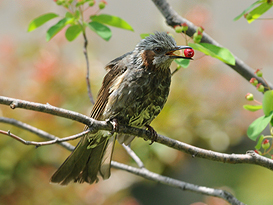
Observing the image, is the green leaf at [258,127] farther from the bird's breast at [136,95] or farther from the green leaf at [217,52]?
the bird's breast at [136,95]

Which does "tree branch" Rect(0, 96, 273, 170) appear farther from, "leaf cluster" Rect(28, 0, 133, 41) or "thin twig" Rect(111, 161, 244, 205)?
"leaf cluster" Rect(28, 0, 133, 41)

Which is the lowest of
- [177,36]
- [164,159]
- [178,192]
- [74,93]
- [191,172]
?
[178,192]

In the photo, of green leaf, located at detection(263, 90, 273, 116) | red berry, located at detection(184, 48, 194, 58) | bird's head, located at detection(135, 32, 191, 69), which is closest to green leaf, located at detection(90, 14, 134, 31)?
bird's head, located at detection(135, 32, 191, 69)

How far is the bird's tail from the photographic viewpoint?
2988 mm

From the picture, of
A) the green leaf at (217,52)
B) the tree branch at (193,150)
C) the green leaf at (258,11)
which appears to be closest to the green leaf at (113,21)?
the green leaf at (217,52)

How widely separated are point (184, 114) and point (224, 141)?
74 centimetres

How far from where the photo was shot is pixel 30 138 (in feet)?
13.6

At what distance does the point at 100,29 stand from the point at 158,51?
0.55m

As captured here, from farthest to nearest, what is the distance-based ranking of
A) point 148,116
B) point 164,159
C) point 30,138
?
point 164,159 < point 30,138 < point 148,116

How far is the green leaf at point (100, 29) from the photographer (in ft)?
8.87

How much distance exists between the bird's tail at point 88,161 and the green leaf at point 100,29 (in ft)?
2.86

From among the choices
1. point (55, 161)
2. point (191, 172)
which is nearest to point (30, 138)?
point (55, 161)

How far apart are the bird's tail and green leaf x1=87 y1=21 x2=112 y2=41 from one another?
871 mm

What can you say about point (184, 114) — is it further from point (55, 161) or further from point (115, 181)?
point (55, 161)
